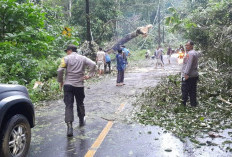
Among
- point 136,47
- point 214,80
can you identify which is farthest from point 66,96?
point 136,47

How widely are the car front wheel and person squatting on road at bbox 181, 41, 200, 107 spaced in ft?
15.1

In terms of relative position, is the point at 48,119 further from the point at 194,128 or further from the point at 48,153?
the point at 194,128

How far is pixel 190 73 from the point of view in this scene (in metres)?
7.05

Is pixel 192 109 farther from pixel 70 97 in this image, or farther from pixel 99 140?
pixel 70 97

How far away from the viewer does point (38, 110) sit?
8.40 meters

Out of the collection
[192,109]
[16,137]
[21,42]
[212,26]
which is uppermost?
[212,26]

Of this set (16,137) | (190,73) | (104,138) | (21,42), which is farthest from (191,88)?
(21,42)

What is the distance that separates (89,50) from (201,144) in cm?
1471

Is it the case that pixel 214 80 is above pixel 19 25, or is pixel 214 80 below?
below

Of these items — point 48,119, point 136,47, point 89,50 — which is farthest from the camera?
point 136,47

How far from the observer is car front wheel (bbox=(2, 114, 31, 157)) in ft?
12.2

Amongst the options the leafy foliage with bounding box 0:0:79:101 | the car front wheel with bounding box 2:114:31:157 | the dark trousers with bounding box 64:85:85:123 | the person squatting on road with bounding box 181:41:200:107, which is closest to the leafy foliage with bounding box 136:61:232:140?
the person squatting on road with bounding box 181:41:200:107

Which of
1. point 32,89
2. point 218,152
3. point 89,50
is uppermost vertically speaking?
point 89,50

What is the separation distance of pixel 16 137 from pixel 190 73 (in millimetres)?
4972
